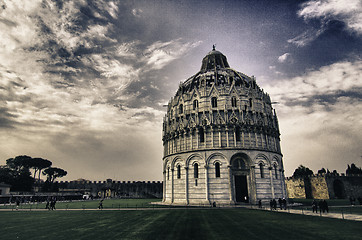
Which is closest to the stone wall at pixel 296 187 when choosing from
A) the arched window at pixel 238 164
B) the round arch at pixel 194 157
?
the arched window at pixel 238 164

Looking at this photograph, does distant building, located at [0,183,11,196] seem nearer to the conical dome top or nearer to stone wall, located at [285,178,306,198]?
the conical dome top

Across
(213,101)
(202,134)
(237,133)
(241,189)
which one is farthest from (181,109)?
(241,189)

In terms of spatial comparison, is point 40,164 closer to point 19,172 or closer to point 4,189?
point 19,172

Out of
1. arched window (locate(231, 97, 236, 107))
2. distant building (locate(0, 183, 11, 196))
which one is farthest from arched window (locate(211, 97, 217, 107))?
distant building (locate(0, 183, 11, 196))

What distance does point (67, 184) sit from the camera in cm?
9056

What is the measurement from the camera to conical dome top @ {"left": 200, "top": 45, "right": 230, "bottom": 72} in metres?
60.6

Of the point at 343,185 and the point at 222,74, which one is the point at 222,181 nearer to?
the point at 222,74

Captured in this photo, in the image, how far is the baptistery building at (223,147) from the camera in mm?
39906

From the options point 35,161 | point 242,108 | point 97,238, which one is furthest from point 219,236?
point 35,161

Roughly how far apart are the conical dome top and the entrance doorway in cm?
3307

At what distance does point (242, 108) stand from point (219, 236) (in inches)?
1312

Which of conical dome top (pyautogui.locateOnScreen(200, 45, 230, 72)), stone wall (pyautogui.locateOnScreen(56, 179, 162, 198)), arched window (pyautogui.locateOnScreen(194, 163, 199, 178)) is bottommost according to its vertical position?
stone wall (pyautogui.locateOnScreen(56, 179, 162, 198))

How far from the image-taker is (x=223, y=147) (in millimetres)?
40906

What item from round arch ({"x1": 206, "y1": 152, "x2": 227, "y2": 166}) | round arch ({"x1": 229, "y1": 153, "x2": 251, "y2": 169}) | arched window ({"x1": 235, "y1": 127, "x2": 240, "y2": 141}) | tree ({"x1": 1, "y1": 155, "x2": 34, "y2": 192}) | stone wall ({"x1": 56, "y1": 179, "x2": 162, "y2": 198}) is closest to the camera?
round arch ({"x1": 206, "y1": 152, "x2": 227, "y2": 166})
